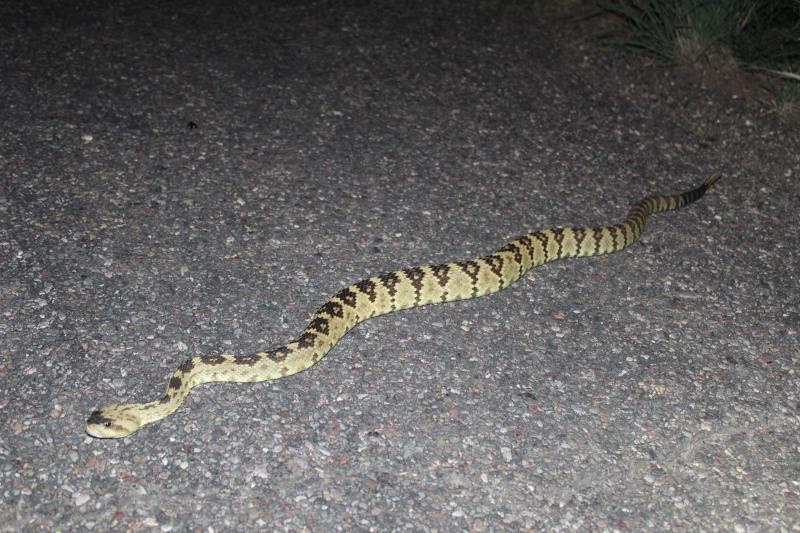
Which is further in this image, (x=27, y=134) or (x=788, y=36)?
(x=788, y=36)

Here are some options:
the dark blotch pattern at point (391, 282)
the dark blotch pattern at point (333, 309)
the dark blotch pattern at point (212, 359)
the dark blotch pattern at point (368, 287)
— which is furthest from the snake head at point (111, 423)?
the dark blotch pattern at point (391, 282)

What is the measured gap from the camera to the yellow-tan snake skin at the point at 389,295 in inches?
178

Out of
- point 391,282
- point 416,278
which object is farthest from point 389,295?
point 416,278

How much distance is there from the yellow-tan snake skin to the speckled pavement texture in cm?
10

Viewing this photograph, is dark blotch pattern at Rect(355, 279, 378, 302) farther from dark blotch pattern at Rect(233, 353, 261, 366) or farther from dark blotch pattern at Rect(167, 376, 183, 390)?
dark blotch pattern at Rect(167, 376, 183, 390)

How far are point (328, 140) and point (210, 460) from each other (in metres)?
3.95

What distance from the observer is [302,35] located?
31.2ft

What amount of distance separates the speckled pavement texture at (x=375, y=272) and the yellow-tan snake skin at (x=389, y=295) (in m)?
0.10

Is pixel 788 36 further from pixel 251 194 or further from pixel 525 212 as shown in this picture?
pixel 251 194

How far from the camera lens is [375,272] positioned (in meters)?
5.98

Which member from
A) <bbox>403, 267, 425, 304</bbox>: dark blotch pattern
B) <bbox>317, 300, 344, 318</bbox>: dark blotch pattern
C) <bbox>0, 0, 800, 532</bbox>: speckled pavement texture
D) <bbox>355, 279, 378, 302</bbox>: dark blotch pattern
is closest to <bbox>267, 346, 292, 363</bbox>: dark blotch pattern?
<bbox>0, 0, 800, 532</bbox>: speckled pavement texture

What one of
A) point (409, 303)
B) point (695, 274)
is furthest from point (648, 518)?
point (695, 274)

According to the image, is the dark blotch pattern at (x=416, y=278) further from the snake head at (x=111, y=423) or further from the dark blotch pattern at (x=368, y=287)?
the snake head at (x=111, y=423)

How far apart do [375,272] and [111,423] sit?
2282mm
